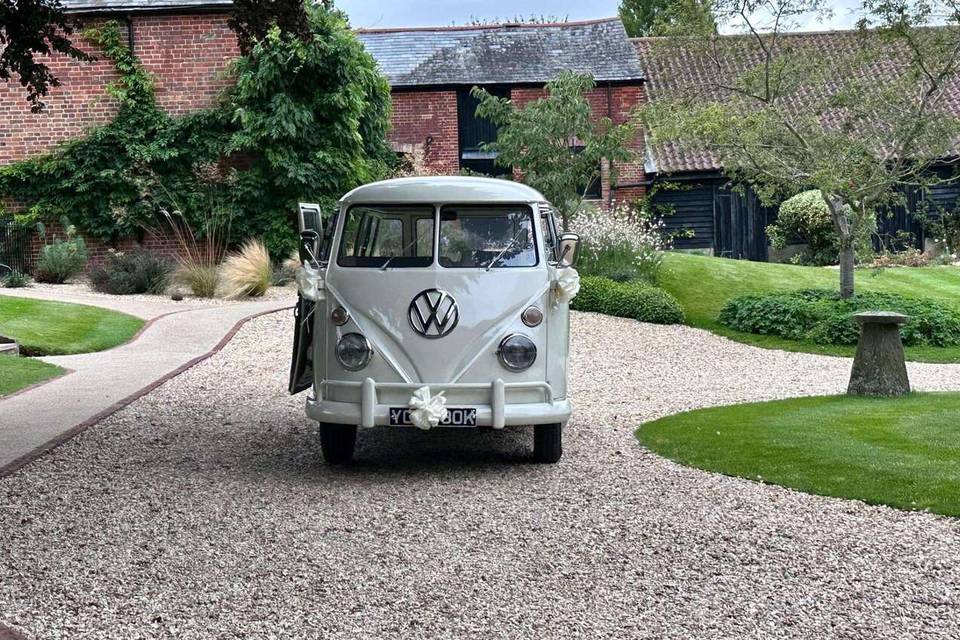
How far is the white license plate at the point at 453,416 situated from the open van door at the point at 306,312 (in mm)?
1072

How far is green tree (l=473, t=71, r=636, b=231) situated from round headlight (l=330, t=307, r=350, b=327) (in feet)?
41.8

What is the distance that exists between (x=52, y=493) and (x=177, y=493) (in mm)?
806

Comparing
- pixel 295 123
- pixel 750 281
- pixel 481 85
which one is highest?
pixel 481 85

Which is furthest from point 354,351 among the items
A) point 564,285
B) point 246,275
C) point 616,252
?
point 616,252

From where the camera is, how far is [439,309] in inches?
287

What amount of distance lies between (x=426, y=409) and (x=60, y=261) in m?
17.6

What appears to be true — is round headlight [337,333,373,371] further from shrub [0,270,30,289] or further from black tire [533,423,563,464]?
shrub [0,270,30,289]

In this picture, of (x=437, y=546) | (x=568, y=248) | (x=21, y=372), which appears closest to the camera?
(x=437, y=546)

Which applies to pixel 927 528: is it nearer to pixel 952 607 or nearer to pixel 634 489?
pixel 952 607

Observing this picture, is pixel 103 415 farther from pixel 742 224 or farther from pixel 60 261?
pixel 742 224

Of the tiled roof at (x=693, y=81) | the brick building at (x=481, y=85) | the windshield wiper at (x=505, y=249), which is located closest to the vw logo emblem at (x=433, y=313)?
the windshield wiper at (x=505, y=249)

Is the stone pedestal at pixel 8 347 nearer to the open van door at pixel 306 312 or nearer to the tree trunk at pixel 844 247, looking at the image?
the open van door at pixel 306 312

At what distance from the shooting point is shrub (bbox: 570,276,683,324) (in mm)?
18172

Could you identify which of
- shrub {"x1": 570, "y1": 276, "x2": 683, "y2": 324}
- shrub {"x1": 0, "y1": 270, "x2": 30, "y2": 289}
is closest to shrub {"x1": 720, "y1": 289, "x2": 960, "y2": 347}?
shrub {"x1": 570, "y1": 276, "x2": 683, "y2": 324}
